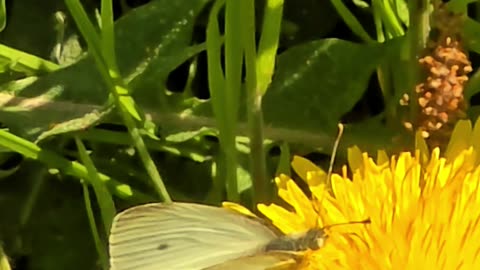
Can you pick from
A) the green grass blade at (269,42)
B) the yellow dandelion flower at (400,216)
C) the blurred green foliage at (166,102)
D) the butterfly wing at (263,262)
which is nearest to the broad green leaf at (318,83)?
the blurred green foliage at (166,102)

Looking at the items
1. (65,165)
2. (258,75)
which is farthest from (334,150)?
(65,165)

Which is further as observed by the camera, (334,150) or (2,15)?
(2,15)

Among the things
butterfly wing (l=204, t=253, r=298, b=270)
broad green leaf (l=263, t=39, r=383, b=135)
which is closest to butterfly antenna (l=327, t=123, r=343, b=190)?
broad green leaf (l=263, t=39, r=383, b=135)

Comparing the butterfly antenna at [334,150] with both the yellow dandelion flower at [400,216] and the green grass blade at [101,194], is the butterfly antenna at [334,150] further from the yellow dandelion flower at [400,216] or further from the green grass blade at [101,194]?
the green grass blade at [101,194]

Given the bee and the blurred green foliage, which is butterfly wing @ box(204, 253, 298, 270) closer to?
the bee

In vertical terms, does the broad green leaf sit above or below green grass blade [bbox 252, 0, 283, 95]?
below

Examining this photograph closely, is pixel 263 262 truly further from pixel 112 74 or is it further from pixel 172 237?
pixel 112 74

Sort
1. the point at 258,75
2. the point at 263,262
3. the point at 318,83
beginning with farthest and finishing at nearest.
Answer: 1. the point at 318,83
2. the point at 258,75
3. the point at 263,262

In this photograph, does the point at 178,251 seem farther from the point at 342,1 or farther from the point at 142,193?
the point at 342,1
